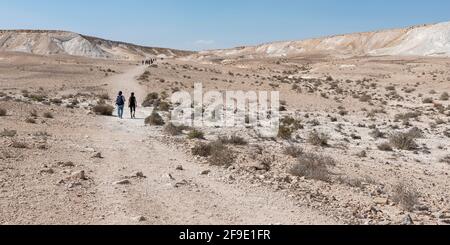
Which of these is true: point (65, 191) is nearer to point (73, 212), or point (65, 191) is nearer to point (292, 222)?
point (73, 212)

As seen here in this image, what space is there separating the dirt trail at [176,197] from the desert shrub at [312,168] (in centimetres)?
196

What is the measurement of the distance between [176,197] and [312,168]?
4483mm

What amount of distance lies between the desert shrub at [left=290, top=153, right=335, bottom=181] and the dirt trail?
1962 millimetres

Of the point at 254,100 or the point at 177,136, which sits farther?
the point at 254,100

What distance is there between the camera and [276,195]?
11000mm

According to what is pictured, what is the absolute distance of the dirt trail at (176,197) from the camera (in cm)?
920

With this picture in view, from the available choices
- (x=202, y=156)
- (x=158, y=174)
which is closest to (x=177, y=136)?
(x=202, y=156)

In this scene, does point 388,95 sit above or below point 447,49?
below

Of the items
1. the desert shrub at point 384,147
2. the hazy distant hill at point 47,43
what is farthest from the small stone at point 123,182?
the hazy distant hill at point 47,43

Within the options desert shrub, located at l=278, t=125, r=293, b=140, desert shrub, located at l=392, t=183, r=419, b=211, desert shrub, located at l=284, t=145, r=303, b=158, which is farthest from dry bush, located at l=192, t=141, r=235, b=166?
desert shrub, located at l=278, t=125, r=293, b=140

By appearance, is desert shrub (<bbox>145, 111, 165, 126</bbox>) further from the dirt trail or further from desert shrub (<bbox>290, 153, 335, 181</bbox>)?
desert shrub (<bbox>290, 153, 335, 181</bbox>)

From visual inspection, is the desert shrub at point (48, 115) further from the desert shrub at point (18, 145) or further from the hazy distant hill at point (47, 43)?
the hazy distant hill at point (47, 43)

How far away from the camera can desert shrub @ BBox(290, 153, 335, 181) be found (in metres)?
12.9
